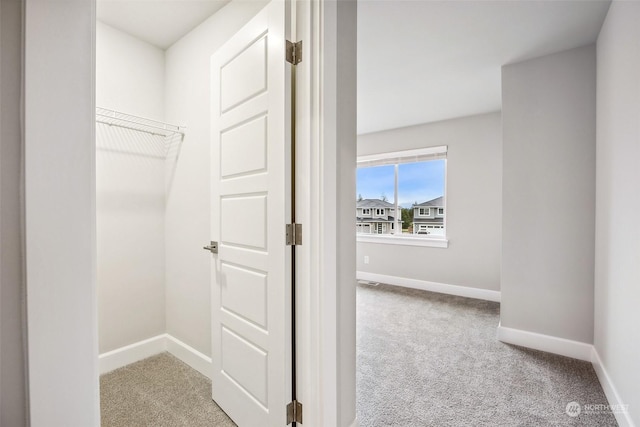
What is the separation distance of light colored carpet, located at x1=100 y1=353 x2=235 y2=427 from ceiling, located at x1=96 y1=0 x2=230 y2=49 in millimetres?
2472

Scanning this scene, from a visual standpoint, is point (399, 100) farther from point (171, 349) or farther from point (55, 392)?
point (55, 392)

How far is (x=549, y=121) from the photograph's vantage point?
256cm

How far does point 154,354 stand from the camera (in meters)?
2.44

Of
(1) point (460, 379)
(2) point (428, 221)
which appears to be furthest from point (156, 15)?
(2) point (428, 221)

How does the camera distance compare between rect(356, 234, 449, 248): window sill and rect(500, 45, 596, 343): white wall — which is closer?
rect(500, 45, 596, 343): white wall

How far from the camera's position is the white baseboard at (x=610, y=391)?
5.31 ft

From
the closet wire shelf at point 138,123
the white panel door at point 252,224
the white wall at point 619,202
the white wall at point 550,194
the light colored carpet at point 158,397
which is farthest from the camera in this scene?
the white wall at point 550,194

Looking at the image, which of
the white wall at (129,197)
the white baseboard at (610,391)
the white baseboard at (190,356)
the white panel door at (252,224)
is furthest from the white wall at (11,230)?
the white baseboard at (610,391)

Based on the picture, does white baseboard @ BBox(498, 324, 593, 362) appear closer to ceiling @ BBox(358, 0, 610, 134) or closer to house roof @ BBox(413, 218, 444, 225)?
house roof @ BBox(413, 218, 444, 225)

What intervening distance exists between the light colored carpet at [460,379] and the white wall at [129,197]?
5.80 feet

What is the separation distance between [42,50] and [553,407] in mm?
2754

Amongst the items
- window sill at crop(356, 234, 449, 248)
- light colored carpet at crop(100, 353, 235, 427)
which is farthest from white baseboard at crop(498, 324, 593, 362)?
light colored carpet at crop(100, 353, 235, 427)

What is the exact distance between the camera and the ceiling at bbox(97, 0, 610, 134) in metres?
2.01

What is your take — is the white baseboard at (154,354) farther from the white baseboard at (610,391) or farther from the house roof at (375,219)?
the house roof at (375,219)
